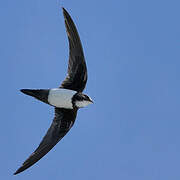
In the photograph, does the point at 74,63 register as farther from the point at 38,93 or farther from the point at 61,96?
the point at 38,93

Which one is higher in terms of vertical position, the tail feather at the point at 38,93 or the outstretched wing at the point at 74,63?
the outstretched wing at the point at 74,63

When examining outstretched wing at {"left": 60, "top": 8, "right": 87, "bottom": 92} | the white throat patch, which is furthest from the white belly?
outstretched wing at {"left": 60, "top": 8, "right": 87, "bottom": 92}

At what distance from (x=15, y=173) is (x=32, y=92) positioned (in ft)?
4.77

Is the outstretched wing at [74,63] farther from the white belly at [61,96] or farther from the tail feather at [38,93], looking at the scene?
the tail feather at [38,93]

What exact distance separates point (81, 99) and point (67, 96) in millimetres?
245

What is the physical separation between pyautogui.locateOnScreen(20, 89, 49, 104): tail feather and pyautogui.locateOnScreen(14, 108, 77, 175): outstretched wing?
51cm

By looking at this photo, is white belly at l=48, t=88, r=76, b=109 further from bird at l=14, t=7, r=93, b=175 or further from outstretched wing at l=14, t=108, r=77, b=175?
outstretched wing at l=14, t=108, r=77, b=175

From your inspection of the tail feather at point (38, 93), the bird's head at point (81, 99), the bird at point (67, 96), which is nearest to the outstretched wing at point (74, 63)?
the bird at point (67, 96)

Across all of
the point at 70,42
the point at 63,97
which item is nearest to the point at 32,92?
the point at 63,97

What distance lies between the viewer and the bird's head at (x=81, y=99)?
28.3ft

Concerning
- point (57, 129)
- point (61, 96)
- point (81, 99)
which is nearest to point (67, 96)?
point (61, 96)

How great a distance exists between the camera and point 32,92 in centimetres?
864

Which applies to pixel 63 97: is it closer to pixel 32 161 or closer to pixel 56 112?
pixel 56 112

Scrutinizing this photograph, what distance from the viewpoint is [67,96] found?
8664 mm
